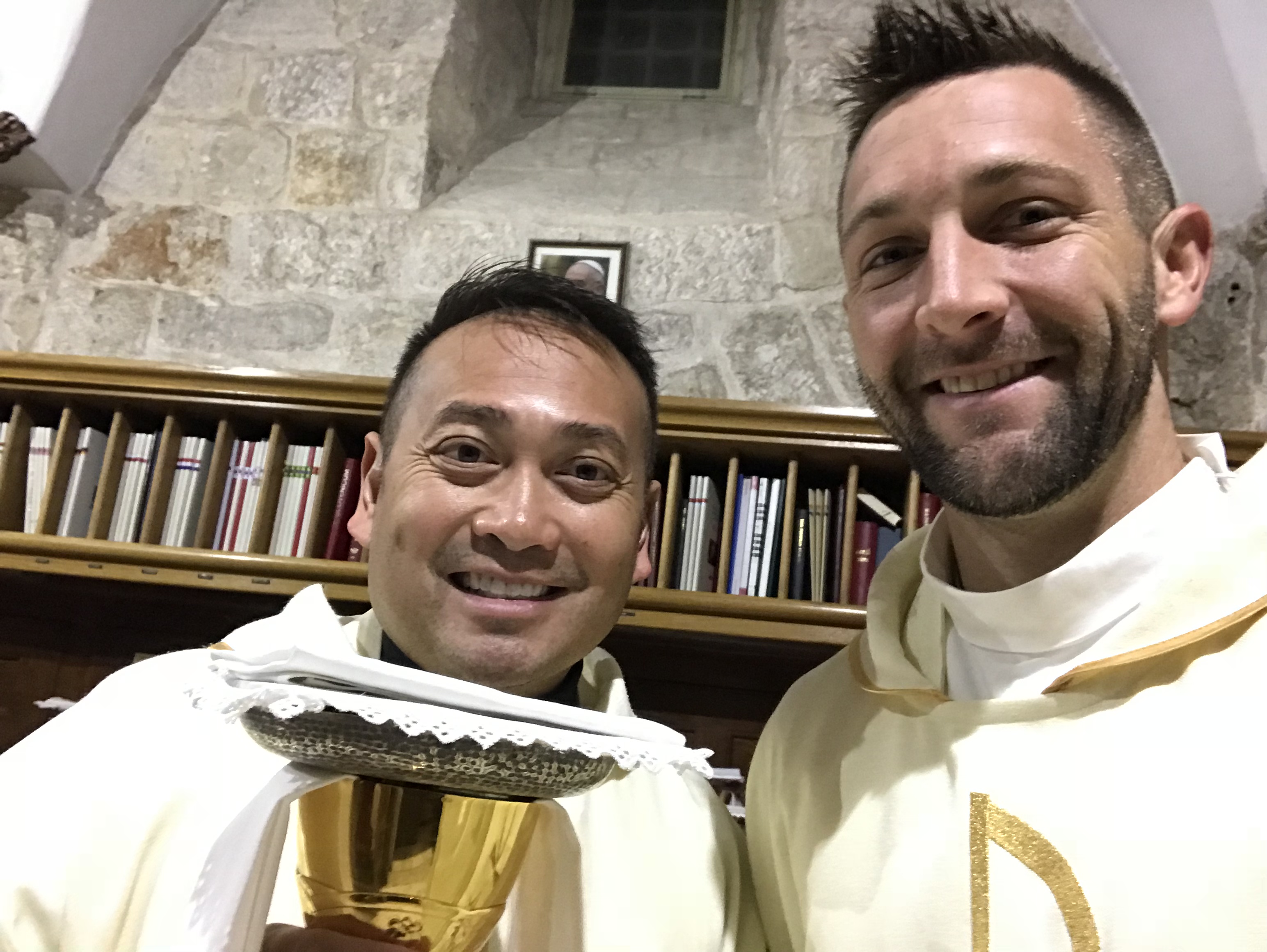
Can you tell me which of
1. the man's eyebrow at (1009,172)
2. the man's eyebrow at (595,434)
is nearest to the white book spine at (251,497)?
the man's eyebrow at (595,434)

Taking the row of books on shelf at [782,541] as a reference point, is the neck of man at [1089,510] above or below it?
below

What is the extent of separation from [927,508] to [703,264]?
91 centimetres

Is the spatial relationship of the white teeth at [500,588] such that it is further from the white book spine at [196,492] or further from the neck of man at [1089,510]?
the white book spine at [196,492]

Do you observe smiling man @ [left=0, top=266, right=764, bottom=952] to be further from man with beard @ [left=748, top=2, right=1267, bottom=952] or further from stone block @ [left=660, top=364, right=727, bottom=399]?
stone block @ [left=660, top=364, right=727, bottom=399]

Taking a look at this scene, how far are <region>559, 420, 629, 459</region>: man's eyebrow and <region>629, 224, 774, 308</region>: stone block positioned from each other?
1.19 metres

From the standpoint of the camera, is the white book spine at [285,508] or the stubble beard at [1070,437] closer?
the stubble beard at [1070,437]

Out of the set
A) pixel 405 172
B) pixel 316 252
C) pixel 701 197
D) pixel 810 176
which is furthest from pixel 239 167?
pixel 810 176

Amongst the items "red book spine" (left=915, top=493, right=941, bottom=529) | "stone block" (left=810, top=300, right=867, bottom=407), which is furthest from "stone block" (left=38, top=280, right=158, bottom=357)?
"red book spine" (left=915, top=493, right=941, bottom=529)

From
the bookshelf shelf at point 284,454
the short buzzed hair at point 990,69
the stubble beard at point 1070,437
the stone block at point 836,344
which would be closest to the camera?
the stubble beard at point 1070,437

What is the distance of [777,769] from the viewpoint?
1000 mm

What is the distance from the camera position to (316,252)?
7.10 ft

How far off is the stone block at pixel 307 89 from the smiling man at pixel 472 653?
154cm

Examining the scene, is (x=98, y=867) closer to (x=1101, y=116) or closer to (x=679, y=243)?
(x=1101, y=116)

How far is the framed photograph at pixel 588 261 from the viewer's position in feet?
6.90
